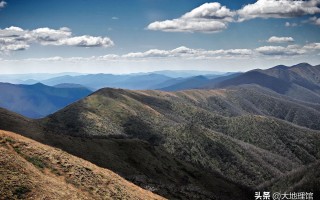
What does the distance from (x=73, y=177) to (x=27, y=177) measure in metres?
9.02

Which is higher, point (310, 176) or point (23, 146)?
point (23, 146)

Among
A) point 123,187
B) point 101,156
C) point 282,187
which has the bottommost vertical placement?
point 282,187

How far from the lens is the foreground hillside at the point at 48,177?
1625 inches

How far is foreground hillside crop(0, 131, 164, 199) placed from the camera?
41.3 m

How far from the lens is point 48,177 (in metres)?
47.0

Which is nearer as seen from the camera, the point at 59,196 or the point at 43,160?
the point at 59,196

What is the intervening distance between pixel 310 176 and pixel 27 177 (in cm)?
17846

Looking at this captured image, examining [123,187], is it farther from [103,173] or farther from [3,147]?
[3,147]

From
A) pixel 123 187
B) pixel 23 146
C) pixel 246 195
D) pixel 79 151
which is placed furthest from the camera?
pixel 246 195

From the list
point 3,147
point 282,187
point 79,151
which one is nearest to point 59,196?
point 3,147

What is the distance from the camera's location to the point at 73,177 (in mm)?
51250

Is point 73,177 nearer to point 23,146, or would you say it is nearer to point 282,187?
point 23,146

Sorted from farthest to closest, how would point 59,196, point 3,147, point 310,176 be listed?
point 310,176
point 3,147
point 59,196

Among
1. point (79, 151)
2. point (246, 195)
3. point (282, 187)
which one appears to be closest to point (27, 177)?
point (79, 151)
